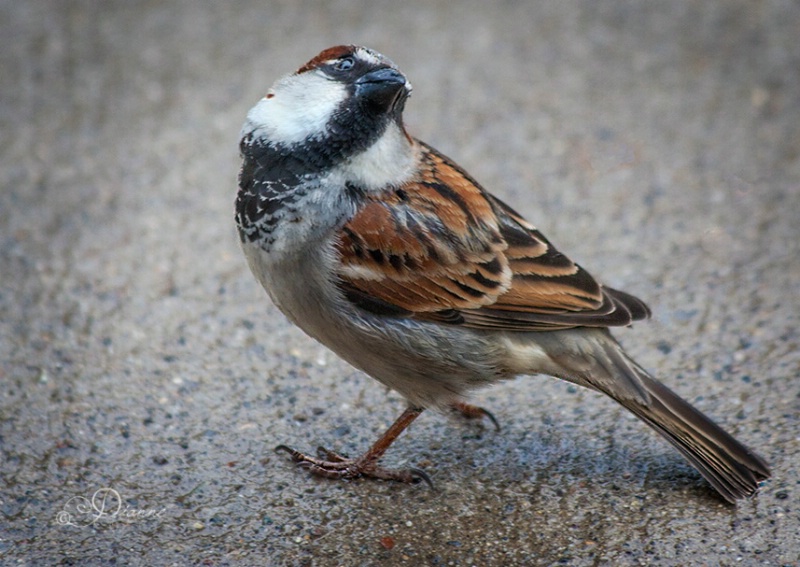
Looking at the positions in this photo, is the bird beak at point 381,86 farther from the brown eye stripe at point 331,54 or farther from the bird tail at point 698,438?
the bird tail at point 698,438

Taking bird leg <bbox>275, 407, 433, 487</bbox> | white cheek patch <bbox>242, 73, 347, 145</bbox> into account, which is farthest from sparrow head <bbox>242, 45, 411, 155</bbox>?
bird leg <bbox>275, 407, 433, 487</bbox>

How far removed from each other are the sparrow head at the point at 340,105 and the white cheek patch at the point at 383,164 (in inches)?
1.3

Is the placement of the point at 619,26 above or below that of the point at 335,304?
above

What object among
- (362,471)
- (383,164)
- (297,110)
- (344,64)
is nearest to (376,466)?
→ (362,471)

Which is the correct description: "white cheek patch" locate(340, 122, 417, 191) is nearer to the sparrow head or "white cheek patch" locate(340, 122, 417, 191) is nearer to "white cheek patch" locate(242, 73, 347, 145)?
the sparrow head

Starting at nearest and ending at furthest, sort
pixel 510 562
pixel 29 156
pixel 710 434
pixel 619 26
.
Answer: pixel 510 562, pixel 710 434, pixel 29 156, pixel 619 26

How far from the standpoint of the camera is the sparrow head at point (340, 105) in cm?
308

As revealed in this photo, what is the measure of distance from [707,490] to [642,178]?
6.78 ft

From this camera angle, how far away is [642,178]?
4.97m

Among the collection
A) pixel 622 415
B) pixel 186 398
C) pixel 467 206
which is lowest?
pixel 186 398

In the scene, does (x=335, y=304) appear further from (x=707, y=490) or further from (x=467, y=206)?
(x=707, y=490)

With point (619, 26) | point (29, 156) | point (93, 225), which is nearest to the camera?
point (93, 225)

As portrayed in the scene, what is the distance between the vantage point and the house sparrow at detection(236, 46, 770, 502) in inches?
123

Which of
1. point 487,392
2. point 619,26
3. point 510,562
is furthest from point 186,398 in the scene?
point 619,26
